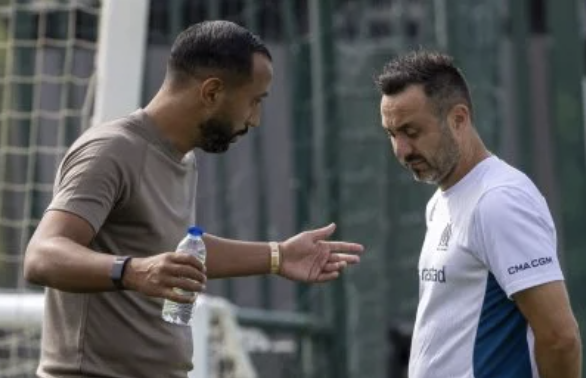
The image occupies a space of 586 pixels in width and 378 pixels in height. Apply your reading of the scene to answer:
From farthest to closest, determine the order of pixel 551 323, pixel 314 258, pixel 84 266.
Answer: pixel 314 258
pixel 551 323
pixel 84 266

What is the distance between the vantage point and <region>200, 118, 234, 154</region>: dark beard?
4566 mm

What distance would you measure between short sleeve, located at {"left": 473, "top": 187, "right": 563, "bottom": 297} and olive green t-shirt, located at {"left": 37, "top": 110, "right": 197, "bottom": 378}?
81 cm

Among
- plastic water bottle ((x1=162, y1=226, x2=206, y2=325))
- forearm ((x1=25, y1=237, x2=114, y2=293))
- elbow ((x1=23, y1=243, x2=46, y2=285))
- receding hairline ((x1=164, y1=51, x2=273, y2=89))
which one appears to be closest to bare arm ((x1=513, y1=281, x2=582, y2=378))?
plastic water bottle ((x1=162, y1=226, x2=206, y2=325))

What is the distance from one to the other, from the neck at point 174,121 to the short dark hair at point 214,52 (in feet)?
0.26

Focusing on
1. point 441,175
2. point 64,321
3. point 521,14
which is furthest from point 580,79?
point 64,321

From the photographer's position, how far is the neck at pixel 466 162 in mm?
4551

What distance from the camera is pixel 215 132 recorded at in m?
4.57

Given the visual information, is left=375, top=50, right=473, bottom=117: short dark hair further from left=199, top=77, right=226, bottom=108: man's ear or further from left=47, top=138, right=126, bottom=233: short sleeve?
left=47, top=138, right=126, bottom=233: short sleeve

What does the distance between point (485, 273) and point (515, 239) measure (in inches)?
5.5

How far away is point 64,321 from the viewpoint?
14.6 ft

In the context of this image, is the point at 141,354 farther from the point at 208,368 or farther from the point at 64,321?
the point at 208,368

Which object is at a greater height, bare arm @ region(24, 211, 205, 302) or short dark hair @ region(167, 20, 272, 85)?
short dark hair @ region(167, 20, 272, 85)

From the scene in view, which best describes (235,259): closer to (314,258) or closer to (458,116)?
(314,258)

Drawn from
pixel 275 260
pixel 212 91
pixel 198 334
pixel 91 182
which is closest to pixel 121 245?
pixel 91 182
